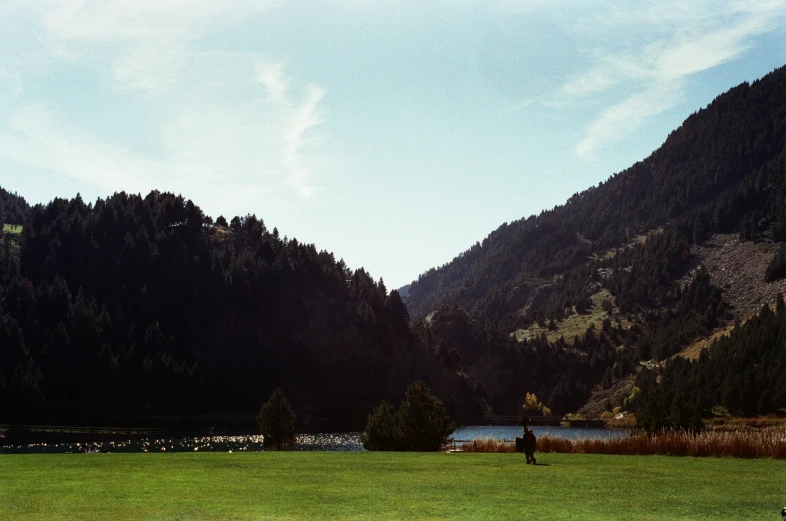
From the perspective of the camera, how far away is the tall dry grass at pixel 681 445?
1588 inches

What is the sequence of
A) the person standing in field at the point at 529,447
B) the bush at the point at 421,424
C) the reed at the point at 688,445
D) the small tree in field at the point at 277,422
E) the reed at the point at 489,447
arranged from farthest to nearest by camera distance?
the small tree in field at the point at 277,422 → the bush at the point at 421,424 → the reed at the point at 489,447 → the reed at the point at 688,445 → the person standing in field at the point at 529,447

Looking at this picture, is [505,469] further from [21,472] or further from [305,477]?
[21,472]

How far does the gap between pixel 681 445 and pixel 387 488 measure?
77.9 ft

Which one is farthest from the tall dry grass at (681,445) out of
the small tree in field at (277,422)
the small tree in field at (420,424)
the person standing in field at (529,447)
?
the small tree in field at (277,422)

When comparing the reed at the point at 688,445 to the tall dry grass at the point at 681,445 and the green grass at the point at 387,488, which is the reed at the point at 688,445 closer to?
the tall dry grass at the point at 681,445

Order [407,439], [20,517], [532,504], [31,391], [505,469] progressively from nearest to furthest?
[20,517] < [532,504] < [505,469] < [407,439] < [31,391]

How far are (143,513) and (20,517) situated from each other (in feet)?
9.71

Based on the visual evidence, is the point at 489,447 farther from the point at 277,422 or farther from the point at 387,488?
the point at 277,422

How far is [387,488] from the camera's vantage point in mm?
25672

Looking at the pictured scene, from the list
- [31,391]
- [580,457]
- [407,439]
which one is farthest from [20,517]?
[31,391]

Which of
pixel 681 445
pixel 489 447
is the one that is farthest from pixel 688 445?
pixel 489 447

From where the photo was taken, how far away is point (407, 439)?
190ft

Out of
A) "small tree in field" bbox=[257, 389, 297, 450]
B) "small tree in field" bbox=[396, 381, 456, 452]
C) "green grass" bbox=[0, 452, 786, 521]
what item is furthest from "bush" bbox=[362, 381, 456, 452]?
"small tree in field" bbox=[257, 389, 297, 450]

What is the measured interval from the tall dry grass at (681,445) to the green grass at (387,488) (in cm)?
378
